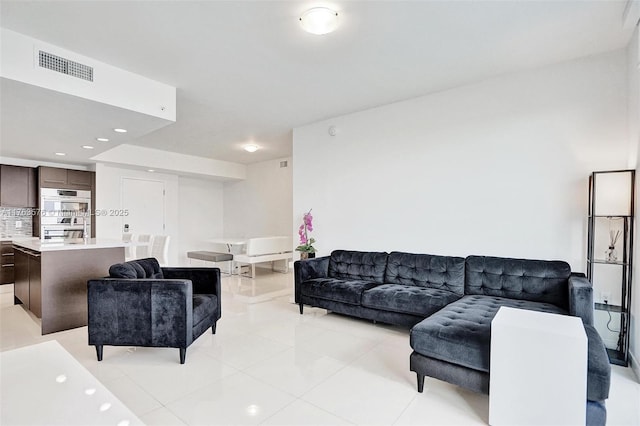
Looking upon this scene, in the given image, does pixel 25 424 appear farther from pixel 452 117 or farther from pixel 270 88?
pixel 452 117

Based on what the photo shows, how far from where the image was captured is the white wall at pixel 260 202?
296 inches

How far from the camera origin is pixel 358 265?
426 centimetres

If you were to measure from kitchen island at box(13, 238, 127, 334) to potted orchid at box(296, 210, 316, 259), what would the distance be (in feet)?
7.67

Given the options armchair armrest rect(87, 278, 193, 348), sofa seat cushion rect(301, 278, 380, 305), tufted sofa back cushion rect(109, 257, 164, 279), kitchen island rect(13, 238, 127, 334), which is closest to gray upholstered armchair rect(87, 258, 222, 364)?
armchair armrest rect(87, 278, 193, 348)

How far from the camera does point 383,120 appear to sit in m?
4.33

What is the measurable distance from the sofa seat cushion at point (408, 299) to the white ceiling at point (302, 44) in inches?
89.4

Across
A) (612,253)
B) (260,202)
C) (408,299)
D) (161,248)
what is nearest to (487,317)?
(408,299)

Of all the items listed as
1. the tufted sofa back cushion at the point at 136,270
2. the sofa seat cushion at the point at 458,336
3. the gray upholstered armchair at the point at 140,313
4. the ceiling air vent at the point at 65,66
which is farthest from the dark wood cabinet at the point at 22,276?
the sofa seat cushion at the point at 458,336

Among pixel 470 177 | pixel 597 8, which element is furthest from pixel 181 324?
pixel 597 8

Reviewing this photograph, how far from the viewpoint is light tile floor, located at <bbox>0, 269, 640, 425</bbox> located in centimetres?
203

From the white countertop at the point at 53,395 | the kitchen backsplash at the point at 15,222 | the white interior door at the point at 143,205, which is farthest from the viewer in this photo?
the white interior door at the point at 143,205

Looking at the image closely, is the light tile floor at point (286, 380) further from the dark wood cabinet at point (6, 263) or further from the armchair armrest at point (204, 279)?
the dark wood cabinet at point (6, 263)

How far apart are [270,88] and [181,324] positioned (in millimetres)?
2615

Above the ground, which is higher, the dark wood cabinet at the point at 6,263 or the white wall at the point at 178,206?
the white wall at the point at 178,206
